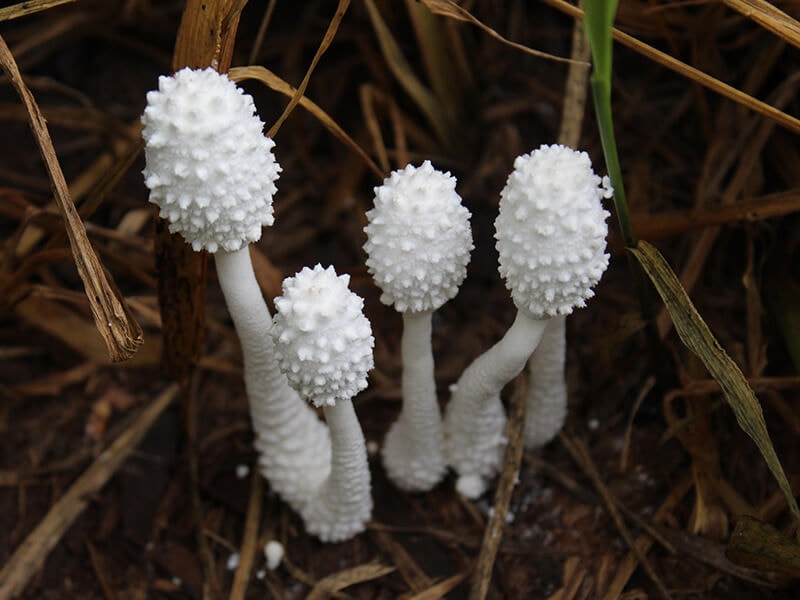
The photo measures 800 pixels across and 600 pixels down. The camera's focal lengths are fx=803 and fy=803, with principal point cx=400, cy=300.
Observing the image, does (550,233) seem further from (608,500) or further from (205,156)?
(608,500)

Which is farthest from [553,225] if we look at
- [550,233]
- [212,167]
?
[212,167]

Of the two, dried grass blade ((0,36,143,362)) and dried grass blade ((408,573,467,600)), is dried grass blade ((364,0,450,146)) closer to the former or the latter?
dried grass blade ((0,36,143,362))

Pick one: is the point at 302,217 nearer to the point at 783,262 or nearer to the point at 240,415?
the point at 240,415

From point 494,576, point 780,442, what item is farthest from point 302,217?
point 780,442

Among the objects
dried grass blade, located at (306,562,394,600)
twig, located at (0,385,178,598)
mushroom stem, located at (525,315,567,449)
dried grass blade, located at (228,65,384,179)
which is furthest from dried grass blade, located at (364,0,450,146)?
dried grass blade, located at (306,562,394,600)

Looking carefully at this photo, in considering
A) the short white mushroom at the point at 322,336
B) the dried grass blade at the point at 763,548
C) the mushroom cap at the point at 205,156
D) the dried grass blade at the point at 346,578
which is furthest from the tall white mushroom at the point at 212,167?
the dried grass blade at the point at 763,548

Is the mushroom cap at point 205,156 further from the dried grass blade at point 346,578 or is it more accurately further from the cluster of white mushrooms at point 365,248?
the dried grass blade at point 346,578
